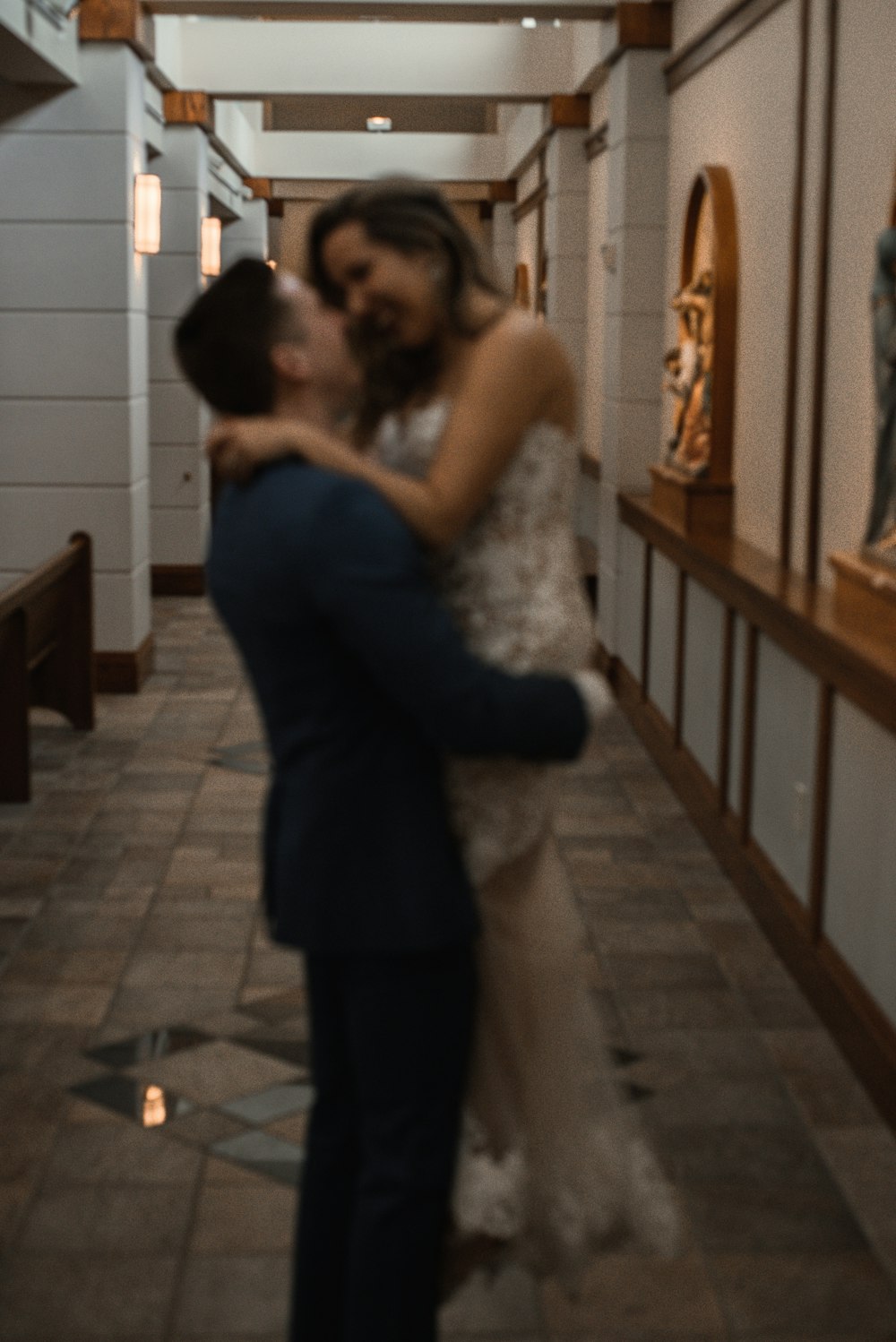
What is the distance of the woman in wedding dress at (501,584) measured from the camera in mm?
1897

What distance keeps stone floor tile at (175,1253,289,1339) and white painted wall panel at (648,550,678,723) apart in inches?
156

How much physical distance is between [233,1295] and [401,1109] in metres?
1.07

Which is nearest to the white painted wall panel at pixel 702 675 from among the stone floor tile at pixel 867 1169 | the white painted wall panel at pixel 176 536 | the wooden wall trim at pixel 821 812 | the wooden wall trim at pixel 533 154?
the wooden wall trim at pixel 821 812

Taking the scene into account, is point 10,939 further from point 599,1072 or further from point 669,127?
point 669,127

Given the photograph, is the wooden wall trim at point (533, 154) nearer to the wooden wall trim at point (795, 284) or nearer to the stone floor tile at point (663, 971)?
the wooden wall trim at point (795, 284)

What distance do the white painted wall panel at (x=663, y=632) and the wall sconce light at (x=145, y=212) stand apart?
2.91m

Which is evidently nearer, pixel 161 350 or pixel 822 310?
pixel 822 310

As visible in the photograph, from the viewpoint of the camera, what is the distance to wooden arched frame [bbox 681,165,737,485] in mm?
6133

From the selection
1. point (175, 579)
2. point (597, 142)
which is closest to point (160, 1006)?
point (597, 142)

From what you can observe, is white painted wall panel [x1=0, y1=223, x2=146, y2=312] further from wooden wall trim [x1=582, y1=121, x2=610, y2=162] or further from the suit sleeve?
the suit sleeve

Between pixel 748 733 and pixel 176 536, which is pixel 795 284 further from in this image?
pixel 176 536

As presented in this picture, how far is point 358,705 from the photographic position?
188 centimetres

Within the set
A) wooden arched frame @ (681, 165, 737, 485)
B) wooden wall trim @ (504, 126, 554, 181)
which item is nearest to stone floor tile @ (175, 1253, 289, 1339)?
wooden arched frame @ (681, 165, 737, 485)

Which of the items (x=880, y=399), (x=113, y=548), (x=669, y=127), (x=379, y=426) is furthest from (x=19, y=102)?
(x=379, y=426)
